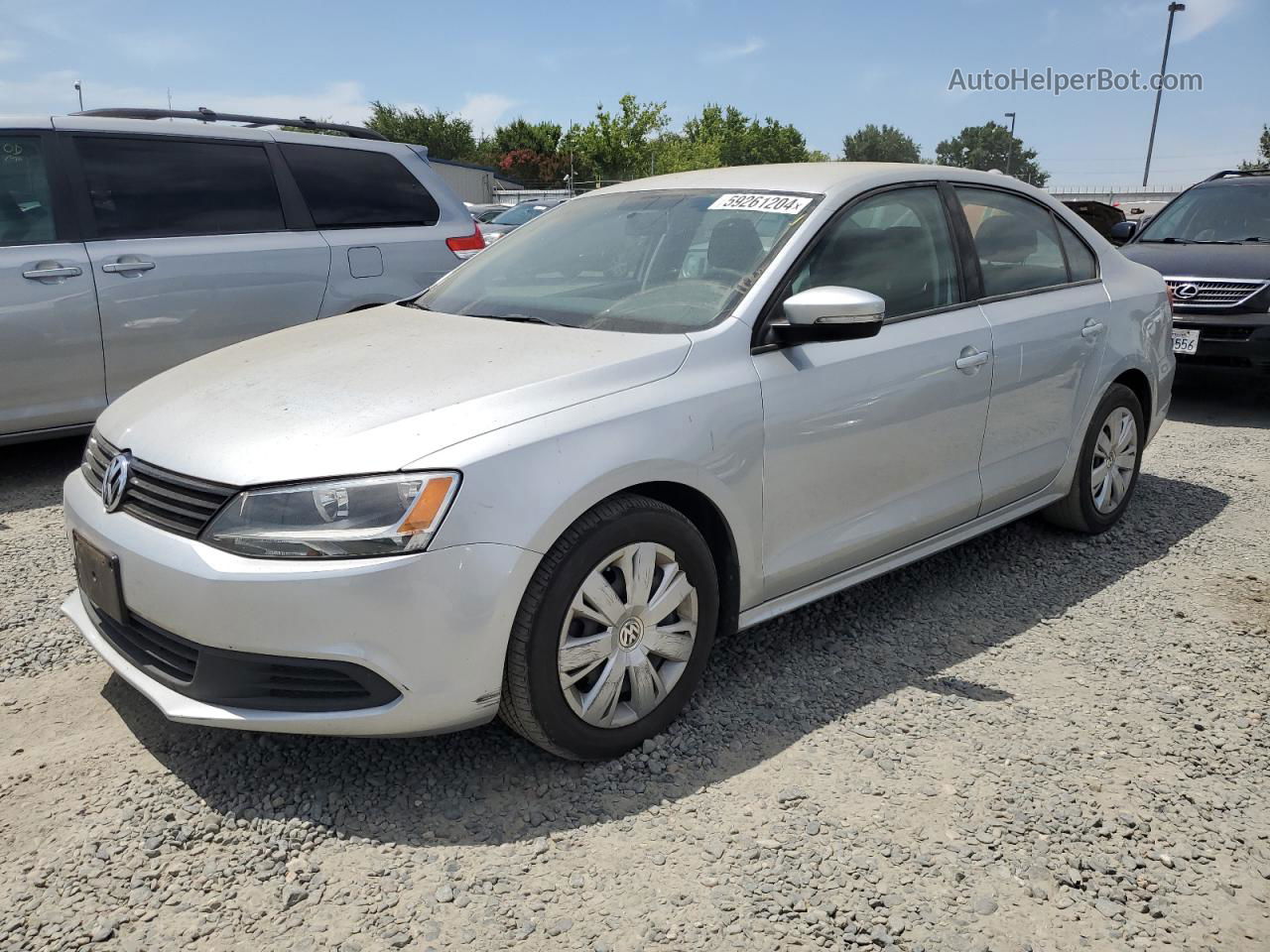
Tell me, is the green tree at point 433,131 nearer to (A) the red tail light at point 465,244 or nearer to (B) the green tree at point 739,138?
(B) the green tree at point 739,138

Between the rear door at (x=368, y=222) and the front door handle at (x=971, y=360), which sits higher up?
the rear door at (x=368, y=222)

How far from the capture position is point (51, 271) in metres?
5.09

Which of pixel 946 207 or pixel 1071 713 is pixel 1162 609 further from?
pixel 946 207

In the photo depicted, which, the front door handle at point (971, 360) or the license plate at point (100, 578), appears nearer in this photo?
the license plate at point (100, 578)

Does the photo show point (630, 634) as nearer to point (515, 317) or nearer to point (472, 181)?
point (515, 317)

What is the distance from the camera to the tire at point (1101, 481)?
4539mm

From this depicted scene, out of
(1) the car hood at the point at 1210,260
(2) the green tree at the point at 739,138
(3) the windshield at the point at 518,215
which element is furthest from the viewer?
(2) the green tree at the point at 739,138

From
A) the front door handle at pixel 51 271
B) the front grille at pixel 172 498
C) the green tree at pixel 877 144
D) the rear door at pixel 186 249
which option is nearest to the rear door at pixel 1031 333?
the front grille at pixel 172 498

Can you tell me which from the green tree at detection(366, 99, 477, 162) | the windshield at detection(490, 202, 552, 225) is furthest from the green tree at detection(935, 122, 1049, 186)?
the windshield at detection(490, 202, 552, 225)

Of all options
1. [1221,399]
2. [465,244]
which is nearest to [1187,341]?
[1221,399]

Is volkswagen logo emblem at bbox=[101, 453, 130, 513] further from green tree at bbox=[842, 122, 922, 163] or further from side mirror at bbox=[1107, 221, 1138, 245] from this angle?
green tree at bbox=[842, 122, 922, 163]

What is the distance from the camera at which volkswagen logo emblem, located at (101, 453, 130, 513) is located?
9.02 feet

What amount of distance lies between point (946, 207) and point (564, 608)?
2.31 m

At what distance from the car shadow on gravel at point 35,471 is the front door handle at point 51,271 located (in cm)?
106
